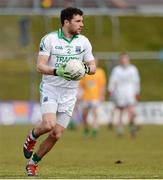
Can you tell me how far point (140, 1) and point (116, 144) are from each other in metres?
31.1

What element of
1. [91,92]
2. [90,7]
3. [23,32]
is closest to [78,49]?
[91,92]

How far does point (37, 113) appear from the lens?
1373 inches

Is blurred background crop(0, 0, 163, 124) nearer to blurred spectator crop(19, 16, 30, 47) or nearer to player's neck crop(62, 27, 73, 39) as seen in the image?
blurred spectator crop(19, 16, 30, 47)

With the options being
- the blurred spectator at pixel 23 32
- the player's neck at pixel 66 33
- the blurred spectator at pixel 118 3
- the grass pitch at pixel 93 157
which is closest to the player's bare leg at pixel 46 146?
the grass pitch at pixel 93 157

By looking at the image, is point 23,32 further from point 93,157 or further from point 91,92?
point 93,157

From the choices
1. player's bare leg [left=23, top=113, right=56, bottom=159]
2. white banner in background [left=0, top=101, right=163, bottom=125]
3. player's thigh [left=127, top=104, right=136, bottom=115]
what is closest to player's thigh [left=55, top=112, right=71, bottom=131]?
player's bare leg [left=23, top=113, right=56, bottom=159]

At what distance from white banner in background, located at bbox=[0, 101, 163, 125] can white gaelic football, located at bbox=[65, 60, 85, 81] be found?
20.4m

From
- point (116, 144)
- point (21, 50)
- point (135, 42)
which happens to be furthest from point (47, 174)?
point (135, 42)

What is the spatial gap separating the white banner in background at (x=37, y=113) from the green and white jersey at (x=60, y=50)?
65.9ft

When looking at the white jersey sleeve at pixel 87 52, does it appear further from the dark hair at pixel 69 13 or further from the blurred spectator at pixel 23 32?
the blurred spectator at pixel 23 32

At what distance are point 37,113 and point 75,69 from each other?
71.6 feet

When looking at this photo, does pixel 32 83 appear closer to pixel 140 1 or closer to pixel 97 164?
pixel 140 1

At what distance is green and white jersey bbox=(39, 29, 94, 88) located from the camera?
13508mm

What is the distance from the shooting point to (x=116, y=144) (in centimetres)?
2316
